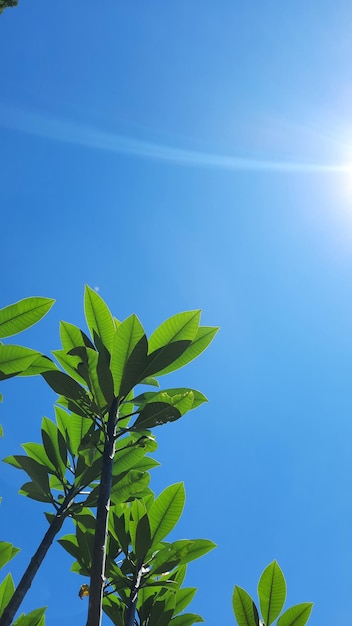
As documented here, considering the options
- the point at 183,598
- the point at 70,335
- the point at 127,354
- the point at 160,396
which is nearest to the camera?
the point at 127,354

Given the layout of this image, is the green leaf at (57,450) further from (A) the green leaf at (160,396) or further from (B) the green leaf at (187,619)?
(B) the green leaf at (187,619)

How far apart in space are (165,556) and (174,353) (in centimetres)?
134

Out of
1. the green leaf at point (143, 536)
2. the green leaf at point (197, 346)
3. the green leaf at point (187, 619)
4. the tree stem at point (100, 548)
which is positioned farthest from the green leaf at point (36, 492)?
the green leaf at point (187, 619)

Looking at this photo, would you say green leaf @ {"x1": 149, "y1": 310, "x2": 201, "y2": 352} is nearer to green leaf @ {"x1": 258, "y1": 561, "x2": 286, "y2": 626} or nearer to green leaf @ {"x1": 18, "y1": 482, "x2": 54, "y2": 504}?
green leaf @ {"x1": 18, "y1": 482, "x2": 54, "y2": 504}

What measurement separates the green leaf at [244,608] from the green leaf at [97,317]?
1622 millimetres

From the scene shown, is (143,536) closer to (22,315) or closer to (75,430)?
(75,430)

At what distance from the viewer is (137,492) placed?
3.31m

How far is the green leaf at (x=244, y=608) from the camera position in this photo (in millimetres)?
2934

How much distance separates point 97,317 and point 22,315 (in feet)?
1.41

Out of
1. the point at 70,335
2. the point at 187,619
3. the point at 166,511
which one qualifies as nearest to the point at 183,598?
the point at 187,619

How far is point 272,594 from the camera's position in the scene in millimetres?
2982

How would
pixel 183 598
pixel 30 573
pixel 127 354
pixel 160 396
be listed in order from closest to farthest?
pixel 30 573 → pixel 127 354 → pixel 160 396 → pixel 183 598

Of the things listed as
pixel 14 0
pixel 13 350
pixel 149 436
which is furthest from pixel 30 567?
pixel 14 0

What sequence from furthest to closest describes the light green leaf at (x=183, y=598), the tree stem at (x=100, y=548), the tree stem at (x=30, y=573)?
the light green leaf at (x=183, y=598)
the tree stem at (x=30, y=573)
the tree stem at (x=100, y=548)
